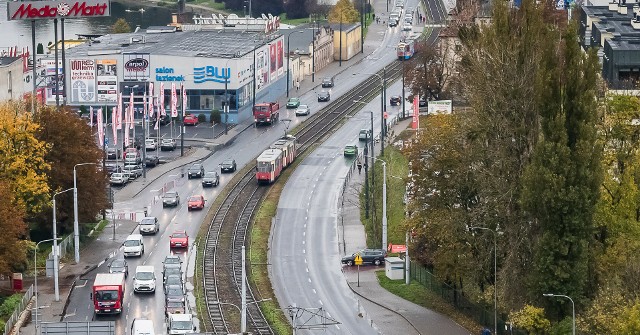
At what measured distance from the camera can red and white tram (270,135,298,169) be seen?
12606 centimetres

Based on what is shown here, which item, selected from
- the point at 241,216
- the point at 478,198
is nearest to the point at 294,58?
the point at 241,216

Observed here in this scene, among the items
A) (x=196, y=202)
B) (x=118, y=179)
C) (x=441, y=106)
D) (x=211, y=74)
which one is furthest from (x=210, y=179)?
(x=211, y=74)

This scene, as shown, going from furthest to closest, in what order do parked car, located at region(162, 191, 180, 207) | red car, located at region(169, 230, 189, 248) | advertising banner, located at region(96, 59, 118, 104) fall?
1. advertising banner, located at region(96, 59, 118, 104)
2. parked car, located at region(162, 191, 180, 207)
3. red car, located at region(169, 230, 189, 248)

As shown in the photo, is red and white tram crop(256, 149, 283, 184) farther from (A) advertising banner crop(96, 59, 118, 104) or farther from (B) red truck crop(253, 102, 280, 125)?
(A) advertising banner crop(96, 59, 118, 104)

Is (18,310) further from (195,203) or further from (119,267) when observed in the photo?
(195,203)

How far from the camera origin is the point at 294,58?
175m

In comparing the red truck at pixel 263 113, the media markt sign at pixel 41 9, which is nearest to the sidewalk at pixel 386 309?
the media markt sign at pixel 41 9

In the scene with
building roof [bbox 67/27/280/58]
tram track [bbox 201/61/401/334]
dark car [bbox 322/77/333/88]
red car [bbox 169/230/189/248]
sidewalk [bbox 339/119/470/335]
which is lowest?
sidewalk [bbox 339/119/470/335]

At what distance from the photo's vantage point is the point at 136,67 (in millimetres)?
149250

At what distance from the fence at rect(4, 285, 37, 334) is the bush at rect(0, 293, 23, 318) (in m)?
0.29

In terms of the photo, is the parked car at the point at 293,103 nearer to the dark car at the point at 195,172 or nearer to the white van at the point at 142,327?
the dark car at the point at 195,172

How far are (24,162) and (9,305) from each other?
1562 centimetres

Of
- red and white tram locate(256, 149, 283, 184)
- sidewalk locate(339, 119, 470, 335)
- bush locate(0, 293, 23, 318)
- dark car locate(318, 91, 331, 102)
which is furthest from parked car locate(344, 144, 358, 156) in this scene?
bush locate(0, 293, 23, 318)

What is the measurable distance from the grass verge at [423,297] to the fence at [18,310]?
67.1 feet
